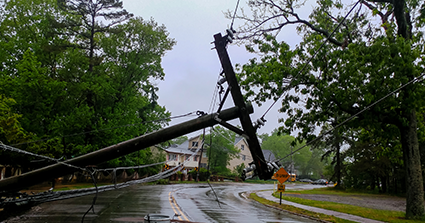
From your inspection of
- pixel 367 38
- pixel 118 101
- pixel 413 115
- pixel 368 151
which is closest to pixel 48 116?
pixel 118 101

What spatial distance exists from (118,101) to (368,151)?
2933 cm

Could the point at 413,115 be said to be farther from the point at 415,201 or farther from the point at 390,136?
the point at 415,201

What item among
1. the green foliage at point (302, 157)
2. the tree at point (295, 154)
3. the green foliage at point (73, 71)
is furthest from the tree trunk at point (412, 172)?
the green foliage at point (302, 157)

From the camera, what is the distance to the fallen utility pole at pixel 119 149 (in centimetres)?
711

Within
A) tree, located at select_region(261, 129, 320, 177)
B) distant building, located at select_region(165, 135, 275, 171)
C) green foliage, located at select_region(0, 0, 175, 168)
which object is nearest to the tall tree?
tree, located at select_region(261, 129, 320, 177)

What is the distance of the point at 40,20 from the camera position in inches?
1240

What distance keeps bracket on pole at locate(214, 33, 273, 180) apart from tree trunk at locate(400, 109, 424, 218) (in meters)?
9.65

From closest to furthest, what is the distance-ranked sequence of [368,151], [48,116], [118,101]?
[48,116] < [118,101] < [368,151]

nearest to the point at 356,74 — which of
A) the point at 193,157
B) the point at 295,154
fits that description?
the point at 193,157

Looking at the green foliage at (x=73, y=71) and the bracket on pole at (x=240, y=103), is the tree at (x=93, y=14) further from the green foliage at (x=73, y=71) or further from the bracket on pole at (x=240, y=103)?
the bracket on pole at (x=240, y=103)

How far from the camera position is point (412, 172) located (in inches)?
578

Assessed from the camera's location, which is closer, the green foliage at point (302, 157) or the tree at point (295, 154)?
the tree at point (295, 154)

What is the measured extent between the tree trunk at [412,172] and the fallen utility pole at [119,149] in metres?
10.4

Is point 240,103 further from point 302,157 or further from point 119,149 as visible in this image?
point 302,157
